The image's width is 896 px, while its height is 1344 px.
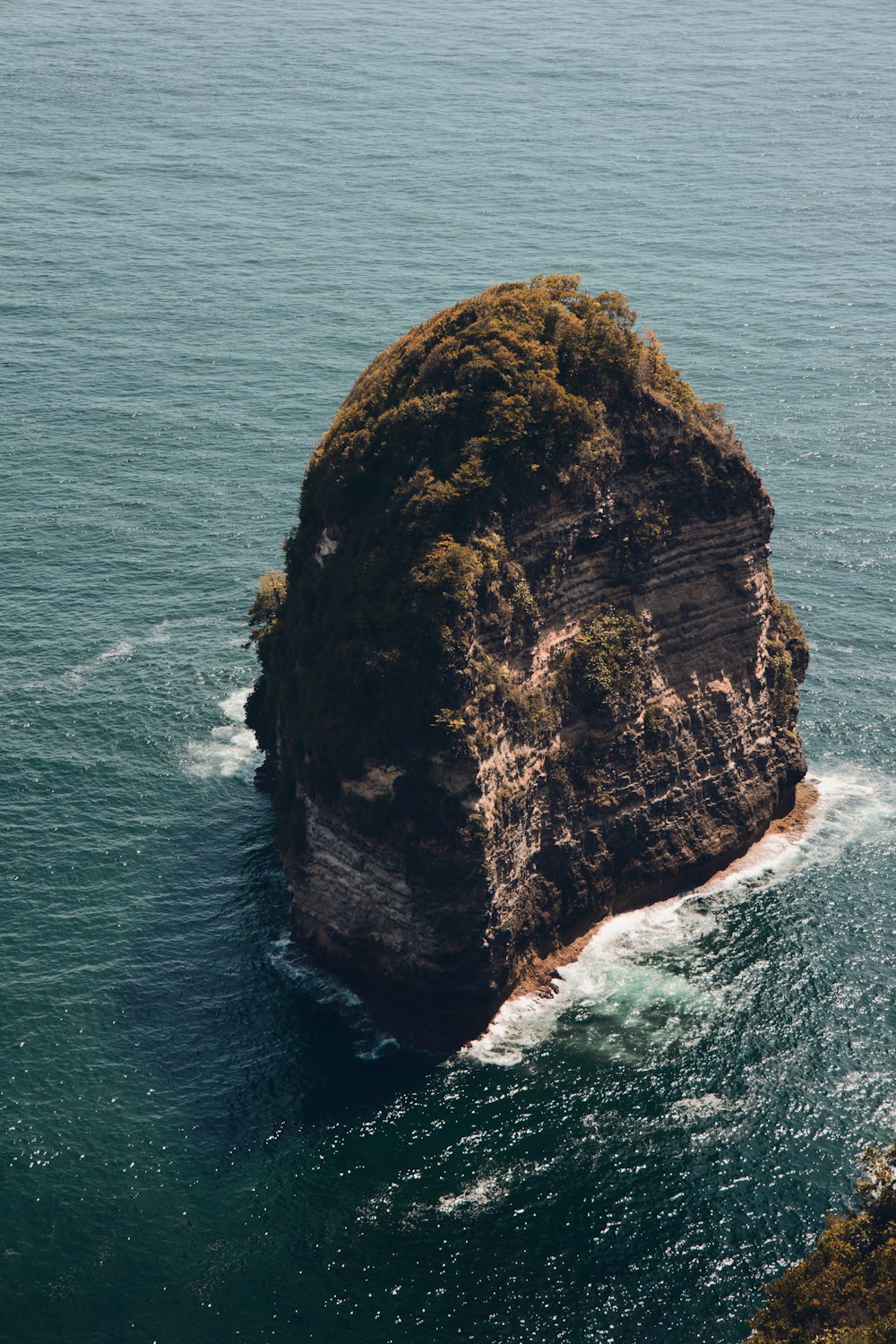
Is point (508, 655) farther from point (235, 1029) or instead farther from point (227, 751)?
point (227, 751)

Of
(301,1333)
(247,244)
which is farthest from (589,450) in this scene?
(247,244)

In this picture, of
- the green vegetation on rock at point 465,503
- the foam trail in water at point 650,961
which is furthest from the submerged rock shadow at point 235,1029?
the green vegetation on rock at point 465,503

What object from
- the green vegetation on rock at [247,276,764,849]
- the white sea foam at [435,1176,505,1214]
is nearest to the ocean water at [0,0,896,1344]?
the white sea foam at [435,1176,505,1214]

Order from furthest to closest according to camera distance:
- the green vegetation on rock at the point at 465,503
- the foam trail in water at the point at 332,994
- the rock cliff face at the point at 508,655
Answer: the foam trail in water at the point at 332,994 < the rock cliff face at the point at 508,655 < the green vegetation on rock at the point at 465,503

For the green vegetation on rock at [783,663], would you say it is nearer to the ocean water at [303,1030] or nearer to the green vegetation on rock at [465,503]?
the ocean water at [303,1030]

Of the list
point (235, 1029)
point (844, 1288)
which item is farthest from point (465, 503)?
point (844, 1288)

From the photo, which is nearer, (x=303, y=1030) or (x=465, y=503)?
(x=465, y=503)
